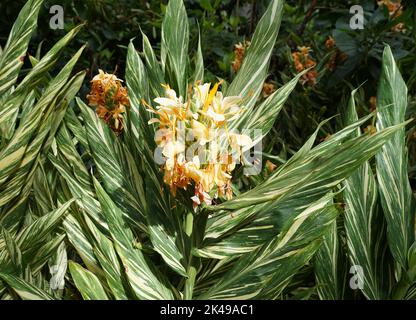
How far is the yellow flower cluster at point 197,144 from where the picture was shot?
0.73 metres

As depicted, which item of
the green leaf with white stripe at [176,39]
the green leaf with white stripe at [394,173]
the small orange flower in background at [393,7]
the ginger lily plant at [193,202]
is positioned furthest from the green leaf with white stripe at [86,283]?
the small orange flower in background at [393,7]

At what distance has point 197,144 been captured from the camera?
2.46ft

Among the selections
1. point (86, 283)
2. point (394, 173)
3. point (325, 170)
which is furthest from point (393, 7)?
point (86, 283)

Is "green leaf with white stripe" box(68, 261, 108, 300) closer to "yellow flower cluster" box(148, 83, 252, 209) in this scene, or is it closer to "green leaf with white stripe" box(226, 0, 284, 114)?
"yellow flower cluster" box(148, 83, 252, 209)

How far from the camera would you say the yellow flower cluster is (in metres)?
0.73

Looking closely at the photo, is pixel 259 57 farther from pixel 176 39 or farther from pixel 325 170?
pixel 325 170

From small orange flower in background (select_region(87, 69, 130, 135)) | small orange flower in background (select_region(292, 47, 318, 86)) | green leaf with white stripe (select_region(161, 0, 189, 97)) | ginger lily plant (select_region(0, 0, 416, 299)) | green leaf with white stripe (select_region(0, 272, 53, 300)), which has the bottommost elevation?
green leaf with white stripe (select_region(0, 272, 53, 300))

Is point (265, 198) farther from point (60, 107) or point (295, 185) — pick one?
point (60, 107)

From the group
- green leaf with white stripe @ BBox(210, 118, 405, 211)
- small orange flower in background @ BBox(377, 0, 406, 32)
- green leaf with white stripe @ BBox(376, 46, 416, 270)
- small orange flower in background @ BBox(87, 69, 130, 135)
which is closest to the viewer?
green leaf with white stripe @ BBox(210, 118, 405, 211)

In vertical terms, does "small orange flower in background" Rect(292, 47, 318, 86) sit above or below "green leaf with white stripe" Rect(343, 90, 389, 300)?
above

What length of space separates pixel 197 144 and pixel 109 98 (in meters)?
0.33

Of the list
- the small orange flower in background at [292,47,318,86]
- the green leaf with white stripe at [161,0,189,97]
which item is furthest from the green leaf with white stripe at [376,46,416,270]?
the small orange flower in background at [292,47,318,86]

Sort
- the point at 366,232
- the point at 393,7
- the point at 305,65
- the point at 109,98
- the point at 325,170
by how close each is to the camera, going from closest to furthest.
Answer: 1. the point at 325,170
2. the point at 366,232
3. the point at 109,98
4. the point at 305,65
5. the point at 393,7

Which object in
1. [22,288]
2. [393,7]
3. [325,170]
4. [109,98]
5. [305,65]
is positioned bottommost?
[22,288]
